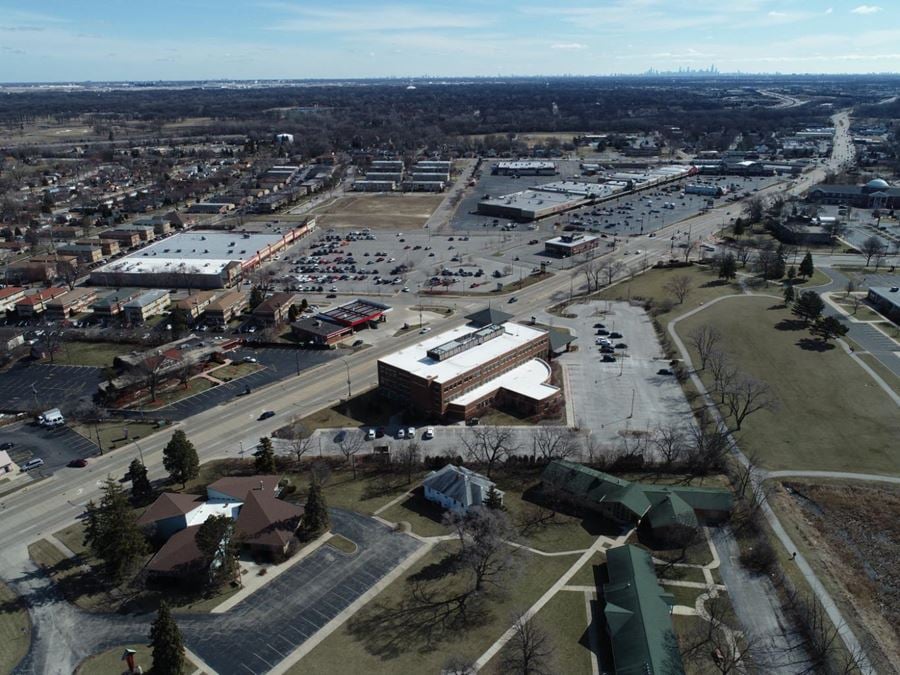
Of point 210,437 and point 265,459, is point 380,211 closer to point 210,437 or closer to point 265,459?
point 210,437

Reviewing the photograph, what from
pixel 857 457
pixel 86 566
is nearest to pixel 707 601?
pixel 857 457

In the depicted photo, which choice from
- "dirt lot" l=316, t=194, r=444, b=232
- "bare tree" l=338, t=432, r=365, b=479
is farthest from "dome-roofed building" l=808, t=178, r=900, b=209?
"bare tree" l=338, t=432, r=365, b=479

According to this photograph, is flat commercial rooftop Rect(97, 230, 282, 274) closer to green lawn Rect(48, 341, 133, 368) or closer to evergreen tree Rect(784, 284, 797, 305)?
green lawn Rect(48, 341, 133, 368)

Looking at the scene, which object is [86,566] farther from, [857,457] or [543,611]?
[857,457]

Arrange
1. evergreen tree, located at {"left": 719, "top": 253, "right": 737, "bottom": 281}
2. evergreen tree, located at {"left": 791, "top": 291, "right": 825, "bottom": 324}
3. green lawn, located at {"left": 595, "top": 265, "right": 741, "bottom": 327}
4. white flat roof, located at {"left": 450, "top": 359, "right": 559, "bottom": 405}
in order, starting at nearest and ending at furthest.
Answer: white flat roof, located at {"left": 450, "top": 359, "right": 559, "bottom": 405} < evergreen tree, located at {"left": 791, "top": 291, "right": 825, "bottom": 324} < green lawn, located at {"left": 595, "top": 265, "right": 741, "bottom": 327} < evergreen tree, located at {"left": 719, "top": 253, "right": 737, "bottom": 281}

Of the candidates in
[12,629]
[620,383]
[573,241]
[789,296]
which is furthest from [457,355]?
[573,241]

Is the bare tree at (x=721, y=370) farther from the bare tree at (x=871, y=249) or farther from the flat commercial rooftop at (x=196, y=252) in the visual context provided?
the flat commercial rooftop at (x=196, y=252)
